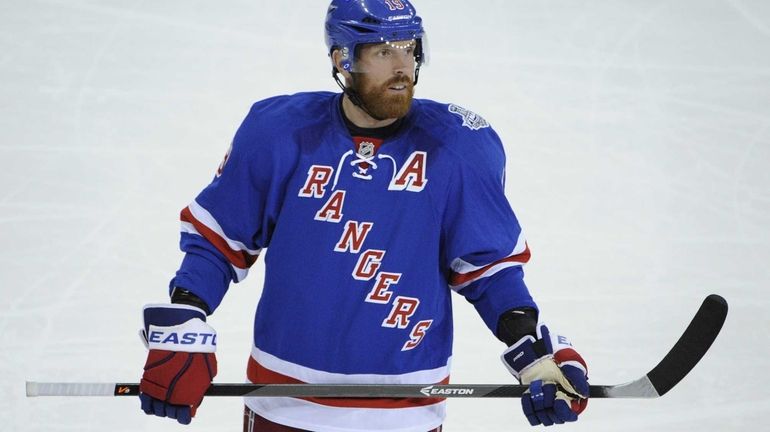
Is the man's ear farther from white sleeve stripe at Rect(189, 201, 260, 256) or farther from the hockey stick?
the hockey stick

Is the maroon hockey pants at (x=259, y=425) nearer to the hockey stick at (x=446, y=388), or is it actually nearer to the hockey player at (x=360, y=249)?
the hockey player at (x=360, y=249)

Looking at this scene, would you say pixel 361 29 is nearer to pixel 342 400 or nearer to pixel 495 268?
pixel 495 268

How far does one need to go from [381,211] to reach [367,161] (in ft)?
0.36

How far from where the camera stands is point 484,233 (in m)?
2.63

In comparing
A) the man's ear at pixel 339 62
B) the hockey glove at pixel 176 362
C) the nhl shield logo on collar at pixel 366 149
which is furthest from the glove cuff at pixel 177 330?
the man's ear at pixel 339 62

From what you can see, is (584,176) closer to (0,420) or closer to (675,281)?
(675,281)

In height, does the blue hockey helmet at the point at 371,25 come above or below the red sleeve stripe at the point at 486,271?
above

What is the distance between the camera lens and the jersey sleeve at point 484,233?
2.63m

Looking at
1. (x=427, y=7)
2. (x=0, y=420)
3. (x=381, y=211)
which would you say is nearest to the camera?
(x=381, y=211)

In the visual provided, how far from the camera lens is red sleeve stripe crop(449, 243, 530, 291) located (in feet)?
8.79

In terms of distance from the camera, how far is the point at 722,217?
185 inches

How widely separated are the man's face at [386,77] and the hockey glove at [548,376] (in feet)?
1.80

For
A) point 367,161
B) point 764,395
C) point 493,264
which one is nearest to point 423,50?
point 367,161

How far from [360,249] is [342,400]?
1.04ft
